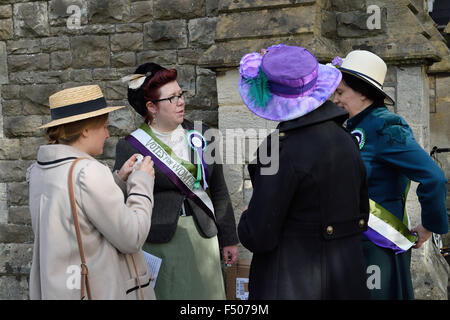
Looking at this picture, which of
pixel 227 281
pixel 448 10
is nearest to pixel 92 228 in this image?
pixel 227 281

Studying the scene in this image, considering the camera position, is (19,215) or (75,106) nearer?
(75,106)

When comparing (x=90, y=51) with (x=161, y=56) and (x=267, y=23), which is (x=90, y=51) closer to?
(x=161, y=56)

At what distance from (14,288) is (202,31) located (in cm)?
306

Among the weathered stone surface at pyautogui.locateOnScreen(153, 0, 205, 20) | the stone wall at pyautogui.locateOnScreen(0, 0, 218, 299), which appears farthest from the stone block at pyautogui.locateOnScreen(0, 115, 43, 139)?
the weathered stone surface at pyautogui.locateOnScreen(153, 0, 205, 20)

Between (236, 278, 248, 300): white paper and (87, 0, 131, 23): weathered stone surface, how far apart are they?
99.4 inches

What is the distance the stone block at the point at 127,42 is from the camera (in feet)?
15.8

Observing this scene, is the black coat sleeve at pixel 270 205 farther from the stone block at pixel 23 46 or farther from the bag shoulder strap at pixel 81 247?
the stone block at pixel 23 46

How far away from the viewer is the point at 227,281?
13.7 feet

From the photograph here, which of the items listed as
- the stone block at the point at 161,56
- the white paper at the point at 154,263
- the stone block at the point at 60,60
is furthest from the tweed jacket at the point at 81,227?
the stone block at the point at 60,60

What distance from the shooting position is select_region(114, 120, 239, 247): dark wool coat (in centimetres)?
317

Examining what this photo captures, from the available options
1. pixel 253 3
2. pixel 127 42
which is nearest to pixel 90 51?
pixel 127 42

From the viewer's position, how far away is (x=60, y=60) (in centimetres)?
507

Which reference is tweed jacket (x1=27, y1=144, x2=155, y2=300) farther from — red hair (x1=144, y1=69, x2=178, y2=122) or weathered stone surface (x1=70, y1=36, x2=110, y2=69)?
weathered stone surface (x1=70, y1=36, x2=110, y2=69)

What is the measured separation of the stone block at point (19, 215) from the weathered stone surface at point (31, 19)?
1.69 metres
